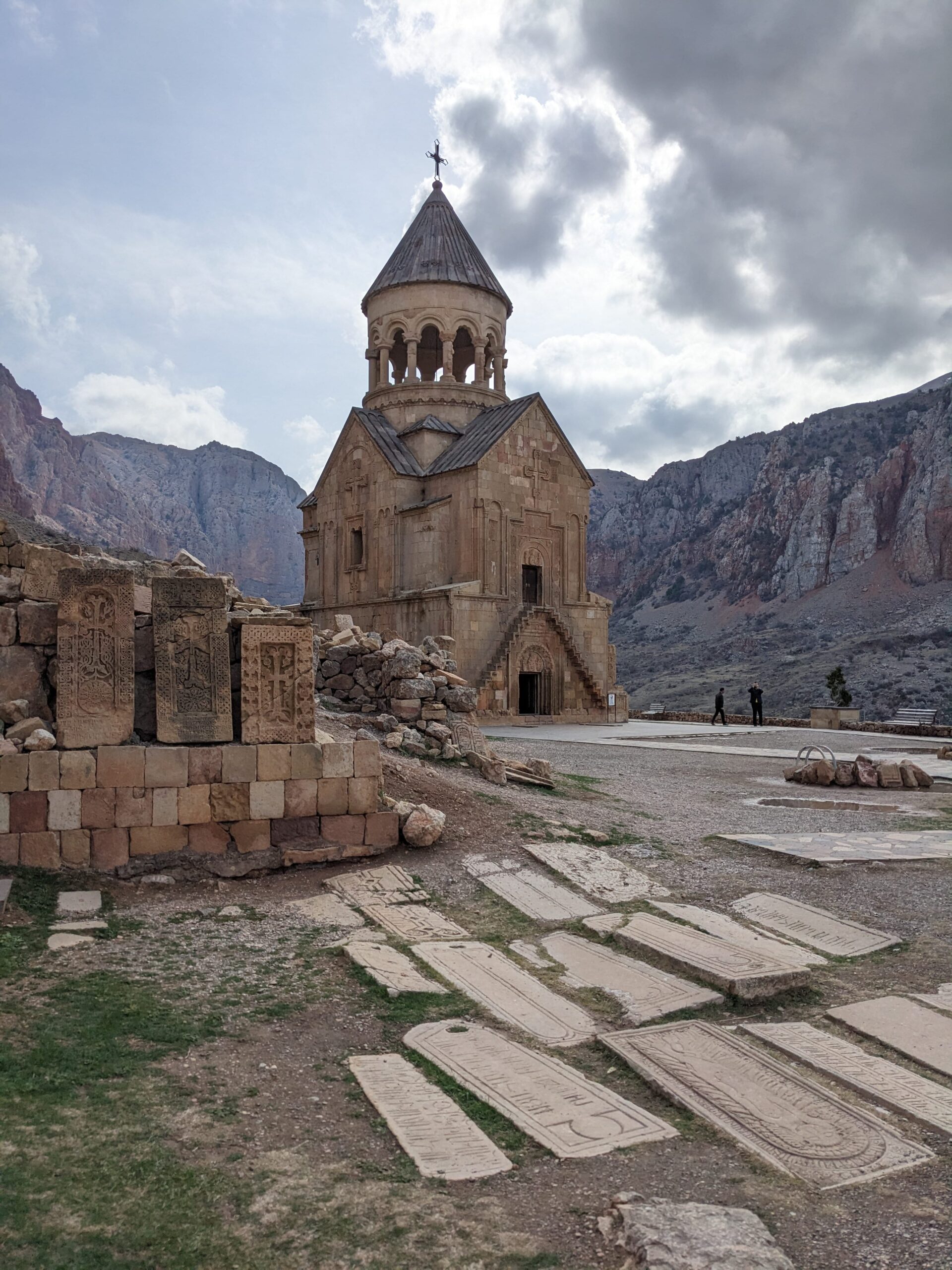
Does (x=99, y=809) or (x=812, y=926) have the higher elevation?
(x=99, y=809)

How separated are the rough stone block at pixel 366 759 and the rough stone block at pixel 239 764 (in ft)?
2.39

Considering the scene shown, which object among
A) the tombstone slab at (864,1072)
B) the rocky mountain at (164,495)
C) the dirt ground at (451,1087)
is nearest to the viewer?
the dirt ground at (451,1087)

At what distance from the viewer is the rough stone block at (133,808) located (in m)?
6.25

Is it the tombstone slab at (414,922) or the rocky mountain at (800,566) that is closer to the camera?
the tombstone slab at (414,922)

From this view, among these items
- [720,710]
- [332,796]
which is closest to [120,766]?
[332,796]

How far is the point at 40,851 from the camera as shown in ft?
19.7

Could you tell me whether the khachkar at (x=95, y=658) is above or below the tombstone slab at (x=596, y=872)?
above

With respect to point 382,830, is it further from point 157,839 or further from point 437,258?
point 437,258

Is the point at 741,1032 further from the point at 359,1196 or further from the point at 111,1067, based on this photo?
the point at 111,1067

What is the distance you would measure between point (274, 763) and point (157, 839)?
36.9 inches

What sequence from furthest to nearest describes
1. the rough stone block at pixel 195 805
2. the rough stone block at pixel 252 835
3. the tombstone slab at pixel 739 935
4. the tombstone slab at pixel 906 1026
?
the rough stone block at pixel 252 835, the rough stone block at pixel 195 805, the tombstone slab at pixel 739 935, the tombstone slab at pixel 906 1026

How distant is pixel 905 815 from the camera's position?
9281 mm

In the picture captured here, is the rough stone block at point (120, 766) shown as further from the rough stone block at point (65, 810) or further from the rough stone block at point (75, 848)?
the rough stone block at point (75, 848)

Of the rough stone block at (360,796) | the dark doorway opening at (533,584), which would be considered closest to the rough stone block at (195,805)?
the rough stone block at (360,796)
